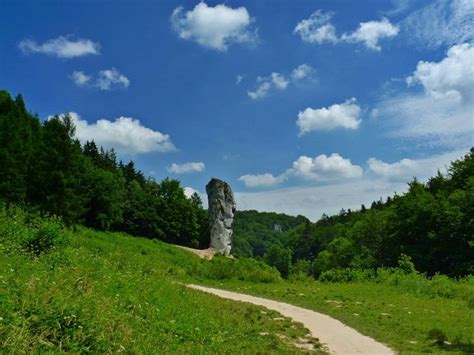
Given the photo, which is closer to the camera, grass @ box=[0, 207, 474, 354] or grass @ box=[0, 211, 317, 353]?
grass @ box=[0, 211, 317, 353]

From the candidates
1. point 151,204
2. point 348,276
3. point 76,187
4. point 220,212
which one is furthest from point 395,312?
point 151,204

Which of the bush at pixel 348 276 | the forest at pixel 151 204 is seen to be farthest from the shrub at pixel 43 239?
the bush at pixel 348 276

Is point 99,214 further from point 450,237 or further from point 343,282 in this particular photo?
point 450,237

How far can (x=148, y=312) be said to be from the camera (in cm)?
1175

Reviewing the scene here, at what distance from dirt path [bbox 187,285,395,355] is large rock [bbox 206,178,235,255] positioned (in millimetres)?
37346

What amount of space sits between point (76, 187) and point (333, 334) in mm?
37901

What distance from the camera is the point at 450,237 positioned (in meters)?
43.3

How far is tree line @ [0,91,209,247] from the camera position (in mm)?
43250

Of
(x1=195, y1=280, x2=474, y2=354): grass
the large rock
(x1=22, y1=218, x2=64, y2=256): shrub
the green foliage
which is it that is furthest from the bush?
(x1=22, y1=218, x2=64, y2=256): shrub

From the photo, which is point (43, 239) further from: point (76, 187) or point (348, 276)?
point (76, 187)

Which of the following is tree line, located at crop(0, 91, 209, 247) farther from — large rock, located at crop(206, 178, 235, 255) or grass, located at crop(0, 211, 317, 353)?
grass, located at crop(0, 211, 317, 353)

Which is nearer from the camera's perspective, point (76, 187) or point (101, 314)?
point (101, 314)

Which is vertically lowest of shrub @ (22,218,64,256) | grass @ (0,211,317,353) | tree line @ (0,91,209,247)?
grass @ (0,211,317,353)

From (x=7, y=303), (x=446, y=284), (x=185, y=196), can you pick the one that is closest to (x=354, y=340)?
(x=7, y=303)
